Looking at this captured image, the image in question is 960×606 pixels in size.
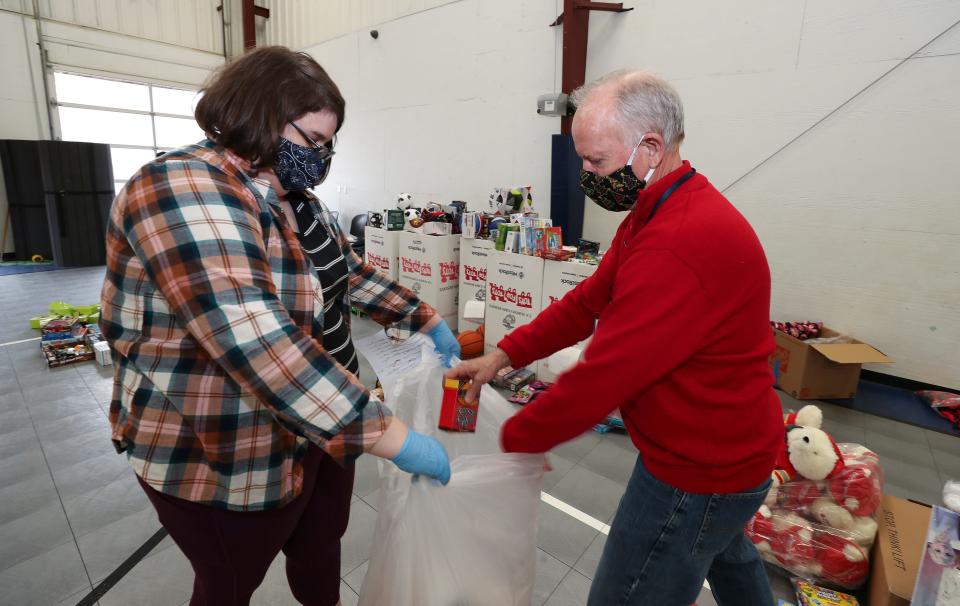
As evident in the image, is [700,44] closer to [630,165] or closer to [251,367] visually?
[630,165]

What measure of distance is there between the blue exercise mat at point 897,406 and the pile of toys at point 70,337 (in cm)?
496

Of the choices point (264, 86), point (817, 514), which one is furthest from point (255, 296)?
point (817, 514)

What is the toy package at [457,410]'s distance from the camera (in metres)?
1.18

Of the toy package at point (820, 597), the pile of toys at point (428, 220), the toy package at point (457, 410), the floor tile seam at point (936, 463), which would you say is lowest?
the floor tile seam at point (936, 463)

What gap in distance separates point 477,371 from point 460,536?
0.38 m

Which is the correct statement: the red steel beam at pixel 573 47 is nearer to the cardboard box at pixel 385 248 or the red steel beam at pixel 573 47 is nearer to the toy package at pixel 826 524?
the cardboard box at pixel 385 248

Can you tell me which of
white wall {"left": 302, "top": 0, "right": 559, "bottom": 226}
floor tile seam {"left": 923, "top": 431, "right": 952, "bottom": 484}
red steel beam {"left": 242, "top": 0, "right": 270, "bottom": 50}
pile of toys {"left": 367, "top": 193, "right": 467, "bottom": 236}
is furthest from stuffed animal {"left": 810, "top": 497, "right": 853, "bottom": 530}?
red steel beam {"left": 242, "top": 0, "right": 270, "bottom": 50}

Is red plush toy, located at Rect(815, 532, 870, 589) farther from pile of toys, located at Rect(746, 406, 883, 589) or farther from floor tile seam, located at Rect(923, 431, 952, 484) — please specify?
floor tile seam, located at Rect(923, 431, 952, 484)

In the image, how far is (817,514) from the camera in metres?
1.72

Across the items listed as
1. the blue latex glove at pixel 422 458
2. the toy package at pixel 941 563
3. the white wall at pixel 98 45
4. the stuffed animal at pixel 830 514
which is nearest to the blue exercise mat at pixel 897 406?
the stuffed animal at pixel 830 514

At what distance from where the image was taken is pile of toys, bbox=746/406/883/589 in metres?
1.61

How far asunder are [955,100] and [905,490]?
2.46m

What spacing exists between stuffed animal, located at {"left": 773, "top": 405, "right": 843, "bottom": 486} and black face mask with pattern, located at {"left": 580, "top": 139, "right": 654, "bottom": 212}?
131 cm

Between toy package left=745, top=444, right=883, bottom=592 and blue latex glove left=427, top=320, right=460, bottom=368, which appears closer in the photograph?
blue latex glove left=427, top=320, right=460, bottom=368
